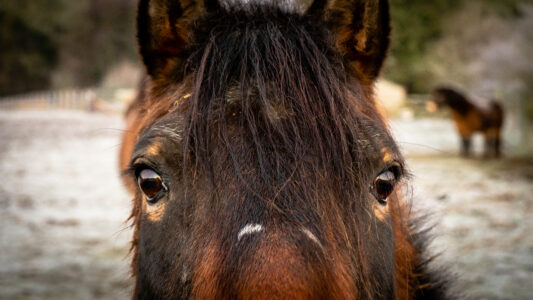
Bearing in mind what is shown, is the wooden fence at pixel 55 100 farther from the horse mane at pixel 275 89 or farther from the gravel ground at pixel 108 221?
the horse mane at pixel 275 89

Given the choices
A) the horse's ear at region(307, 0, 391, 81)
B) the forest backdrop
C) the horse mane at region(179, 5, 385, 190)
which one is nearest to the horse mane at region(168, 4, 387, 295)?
the horse mane at region(179, 5, 385, 190)

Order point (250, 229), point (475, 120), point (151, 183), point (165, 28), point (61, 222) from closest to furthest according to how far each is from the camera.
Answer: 1. point (250, 229)
2. point (151, 183)
3. point (165, 28)
4. point (61, 222)
5. point (475, 120)

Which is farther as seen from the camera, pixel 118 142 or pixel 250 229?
pixel 118 142

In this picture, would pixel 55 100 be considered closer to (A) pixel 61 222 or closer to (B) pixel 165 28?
(A) pixel 61 222

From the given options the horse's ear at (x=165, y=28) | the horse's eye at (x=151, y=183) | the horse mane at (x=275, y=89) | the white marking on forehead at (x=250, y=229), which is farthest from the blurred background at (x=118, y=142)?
the white marking on forehead at (x=250, y=229)

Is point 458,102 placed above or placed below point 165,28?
below

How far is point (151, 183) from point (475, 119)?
44.0 feet

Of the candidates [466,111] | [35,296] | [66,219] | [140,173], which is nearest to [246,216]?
[140,173]

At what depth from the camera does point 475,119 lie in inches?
517

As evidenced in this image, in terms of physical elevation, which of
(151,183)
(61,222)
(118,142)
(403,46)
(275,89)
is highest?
(275,89)

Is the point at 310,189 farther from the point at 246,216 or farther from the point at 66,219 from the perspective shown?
the point at 66,219

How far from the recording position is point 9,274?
5.17m

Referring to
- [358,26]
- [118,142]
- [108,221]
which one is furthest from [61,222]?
[118,142]

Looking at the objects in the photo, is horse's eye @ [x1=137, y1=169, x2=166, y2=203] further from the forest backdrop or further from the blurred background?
the forest backdrop
